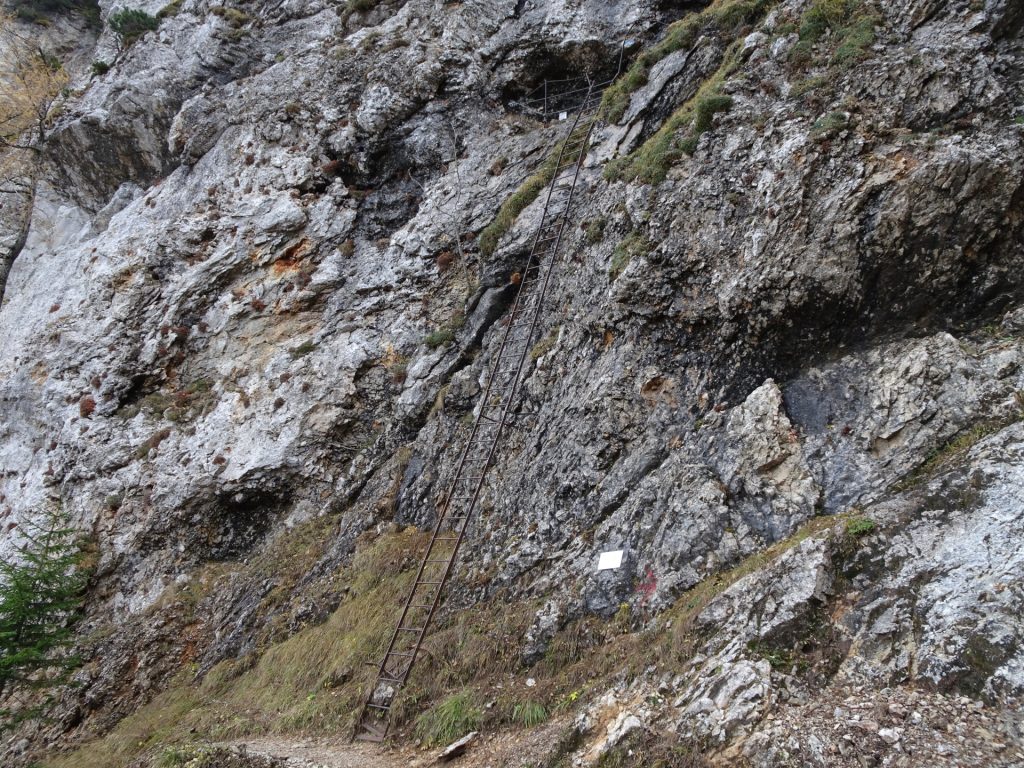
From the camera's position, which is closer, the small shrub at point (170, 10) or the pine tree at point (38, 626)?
the pine tree at point (38, 626)

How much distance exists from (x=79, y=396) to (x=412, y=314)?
12.4 meters

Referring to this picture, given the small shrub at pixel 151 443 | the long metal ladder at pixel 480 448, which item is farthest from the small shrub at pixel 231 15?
the small shrub at pixel 151 443

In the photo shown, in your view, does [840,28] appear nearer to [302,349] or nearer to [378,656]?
[378,656]

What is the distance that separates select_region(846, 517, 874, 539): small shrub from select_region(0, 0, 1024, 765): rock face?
0.22ft

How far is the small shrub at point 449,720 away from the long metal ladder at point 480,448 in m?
0.81

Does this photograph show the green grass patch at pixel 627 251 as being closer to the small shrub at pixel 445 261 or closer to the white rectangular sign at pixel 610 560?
the white rectangular sign at pixel 610 560

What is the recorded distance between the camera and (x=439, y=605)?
1112cm

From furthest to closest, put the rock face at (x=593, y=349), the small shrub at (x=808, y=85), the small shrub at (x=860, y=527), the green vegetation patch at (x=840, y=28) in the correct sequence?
the small shrub at (x=808, y=85) < the green vegetation patch at (x=840, y=28) < the small shrub at (x=860, y=527) < the rock face at (x=593, y=349)

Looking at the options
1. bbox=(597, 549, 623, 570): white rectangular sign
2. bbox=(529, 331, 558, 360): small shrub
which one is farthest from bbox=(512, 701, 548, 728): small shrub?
bbox=(529, 331, 558, 360): small shrub

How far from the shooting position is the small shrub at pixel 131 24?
32.6 m

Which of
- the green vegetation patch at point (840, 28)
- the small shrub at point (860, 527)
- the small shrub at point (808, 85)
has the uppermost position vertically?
the green vegetation patch at point (840, 28)

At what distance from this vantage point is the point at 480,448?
1367 centimetres

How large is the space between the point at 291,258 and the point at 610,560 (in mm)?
16933

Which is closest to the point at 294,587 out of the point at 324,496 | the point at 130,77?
the point at 324,496
